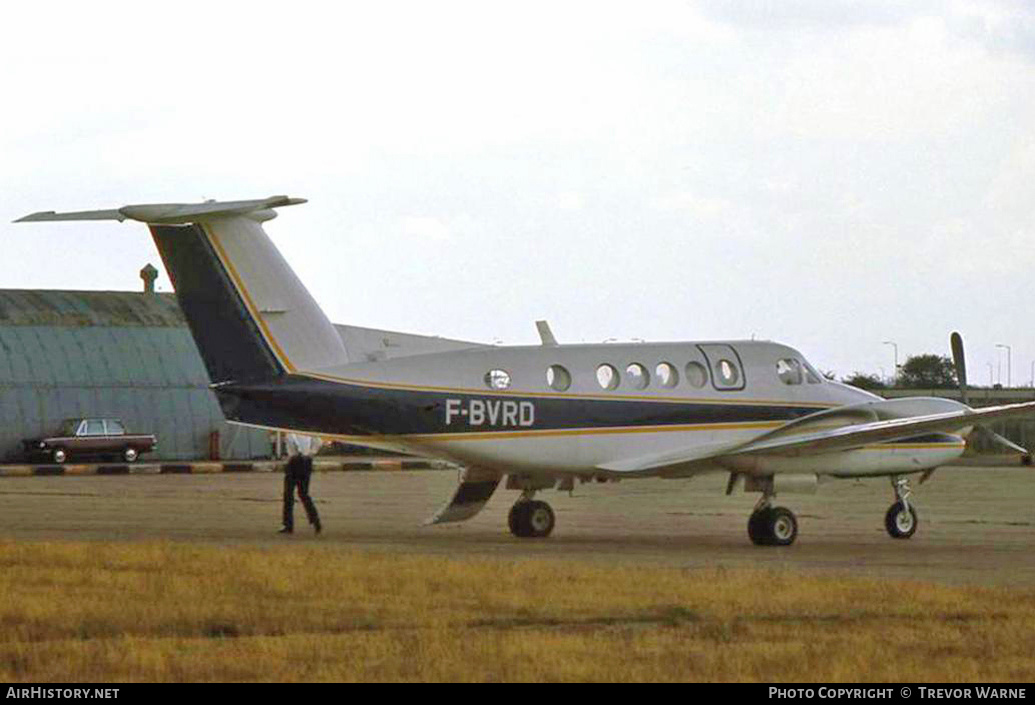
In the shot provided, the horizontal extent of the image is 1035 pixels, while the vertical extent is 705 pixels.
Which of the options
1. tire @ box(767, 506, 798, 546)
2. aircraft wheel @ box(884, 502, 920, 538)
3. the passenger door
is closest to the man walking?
the passenger door

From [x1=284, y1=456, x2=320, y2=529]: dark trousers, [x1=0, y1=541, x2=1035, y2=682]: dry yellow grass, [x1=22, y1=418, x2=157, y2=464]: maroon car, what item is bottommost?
[x1=0, y1=541, x2=1035, y2=682]: dry yellow grass

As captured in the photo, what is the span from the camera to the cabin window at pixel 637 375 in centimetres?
2931

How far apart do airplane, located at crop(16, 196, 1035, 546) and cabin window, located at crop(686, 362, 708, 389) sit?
0.03m

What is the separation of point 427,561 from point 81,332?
171 ft

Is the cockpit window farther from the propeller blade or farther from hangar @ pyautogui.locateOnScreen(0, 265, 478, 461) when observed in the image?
hangar @ pyautogui.locateOnScreen(0, 265, 478, 461)

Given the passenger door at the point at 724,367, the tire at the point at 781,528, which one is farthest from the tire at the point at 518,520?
the tire at the point at 781,528

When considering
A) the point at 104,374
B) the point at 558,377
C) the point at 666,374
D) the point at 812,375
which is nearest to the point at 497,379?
the point at 558,377

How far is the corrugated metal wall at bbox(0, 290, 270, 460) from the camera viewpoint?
70.1m

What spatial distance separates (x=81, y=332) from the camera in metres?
72.9

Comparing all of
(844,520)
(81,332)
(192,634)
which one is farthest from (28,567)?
(81,332)

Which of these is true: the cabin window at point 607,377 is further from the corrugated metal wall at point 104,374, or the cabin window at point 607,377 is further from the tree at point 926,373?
the tree at point 926,373

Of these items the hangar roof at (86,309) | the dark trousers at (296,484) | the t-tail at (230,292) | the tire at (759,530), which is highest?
the hangar roof at (86,309)

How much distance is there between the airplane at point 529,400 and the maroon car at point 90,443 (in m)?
40.7
